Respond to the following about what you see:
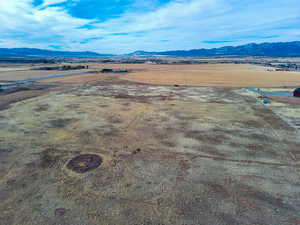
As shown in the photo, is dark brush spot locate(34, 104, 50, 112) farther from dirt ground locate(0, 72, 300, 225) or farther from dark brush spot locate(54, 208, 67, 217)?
dark brush spot locate(54, 208, 67, 217)

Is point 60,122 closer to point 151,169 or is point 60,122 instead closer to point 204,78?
point 151,169

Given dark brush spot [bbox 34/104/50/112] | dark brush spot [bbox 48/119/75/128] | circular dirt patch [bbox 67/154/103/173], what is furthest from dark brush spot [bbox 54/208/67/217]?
dark brush spot [bbox 34/104/50/112]

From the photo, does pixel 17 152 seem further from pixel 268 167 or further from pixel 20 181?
pixel 268 167

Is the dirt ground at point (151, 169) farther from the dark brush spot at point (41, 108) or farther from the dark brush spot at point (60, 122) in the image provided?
the dark brush spot at point (41, 108)

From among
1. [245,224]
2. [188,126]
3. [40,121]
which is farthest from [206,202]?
[40,121]

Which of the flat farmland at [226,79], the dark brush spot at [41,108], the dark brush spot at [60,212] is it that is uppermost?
the flat farmland at [226,79]

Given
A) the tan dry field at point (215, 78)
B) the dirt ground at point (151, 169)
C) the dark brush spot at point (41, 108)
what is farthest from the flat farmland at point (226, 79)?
the dark brush spot at point (41, 108)
